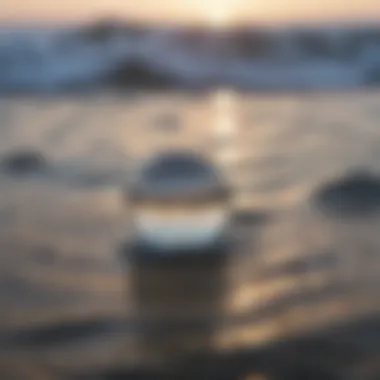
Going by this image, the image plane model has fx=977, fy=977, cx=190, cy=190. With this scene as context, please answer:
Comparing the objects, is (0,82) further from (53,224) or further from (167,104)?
(53,224)

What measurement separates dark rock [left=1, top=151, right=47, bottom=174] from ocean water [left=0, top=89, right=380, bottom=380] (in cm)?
5

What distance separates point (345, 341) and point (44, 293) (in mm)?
1257

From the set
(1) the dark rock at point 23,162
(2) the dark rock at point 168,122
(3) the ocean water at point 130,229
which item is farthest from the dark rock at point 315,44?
(1) the dark rock at point 23,162

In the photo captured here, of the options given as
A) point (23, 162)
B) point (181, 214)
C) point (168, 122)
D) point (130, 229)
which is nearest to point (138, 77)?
point (168, 122)

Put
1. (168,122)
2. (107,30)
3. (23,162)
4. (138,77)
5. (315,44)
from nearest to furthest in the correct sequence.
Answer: (23,162)
(168,122)
(138,77)
(315,44)
(107,30)

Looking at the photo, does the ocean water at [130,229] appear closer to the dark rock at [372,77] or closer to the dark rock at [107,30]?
the dark rock at [372,77]

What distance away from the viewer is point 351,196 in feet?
17.0

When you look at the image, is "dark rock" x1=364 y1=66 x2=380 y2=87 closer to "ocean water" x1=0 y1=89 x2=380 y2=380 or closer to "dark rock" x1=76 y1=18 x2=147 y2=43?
"ocean water" x1=0 y1=89 x2=380 y2=380

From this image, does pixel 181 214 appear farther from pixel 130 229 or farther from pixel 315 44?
pixel 315 44

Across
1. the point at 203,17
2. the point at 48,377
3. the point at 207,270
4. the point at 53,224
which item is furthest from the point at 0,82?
the point at 48,377

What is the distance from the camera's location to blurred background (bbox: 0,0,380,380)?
11.6 feet

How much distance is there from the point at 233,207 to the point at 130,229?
0.61m

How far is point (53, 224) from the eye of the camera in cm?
487

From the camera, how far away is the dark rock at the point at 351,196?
4.98 m
